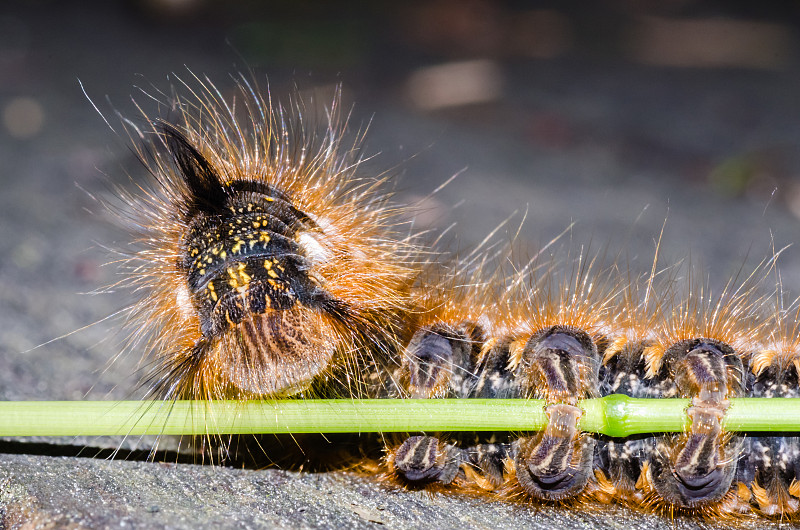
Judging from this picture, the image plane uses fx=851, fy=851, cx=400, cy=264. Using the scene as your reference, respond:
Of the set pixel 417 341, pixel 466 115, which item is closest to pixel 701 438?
pixel 417 341

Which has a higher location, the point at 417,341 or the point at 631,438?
the point at 417,341

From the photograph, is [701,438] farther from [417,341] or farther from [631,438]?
[417,341]

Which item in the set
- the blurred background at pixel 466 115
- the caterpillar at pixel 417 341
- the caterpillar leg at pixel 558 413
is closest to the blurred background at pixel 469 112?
the blurred background at pixel 466 115

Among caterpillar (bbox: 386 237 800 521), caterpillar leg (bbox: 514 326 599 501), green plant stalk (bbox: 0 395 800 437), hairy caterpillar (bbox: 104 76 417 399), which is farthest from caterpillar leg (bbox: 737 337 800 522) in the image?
hairy caterpillar (bbox: 104 76 417 399)

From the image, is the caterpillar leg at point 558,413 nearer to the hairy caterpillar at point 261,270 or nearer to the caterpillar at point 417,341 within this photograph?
the caterpillar at point 417,341

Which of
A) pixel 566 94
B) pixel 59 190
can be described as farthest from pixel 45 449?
pixel 566 94

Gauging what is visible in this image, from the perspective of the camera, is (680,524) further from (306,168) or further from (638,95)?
(638,95)
